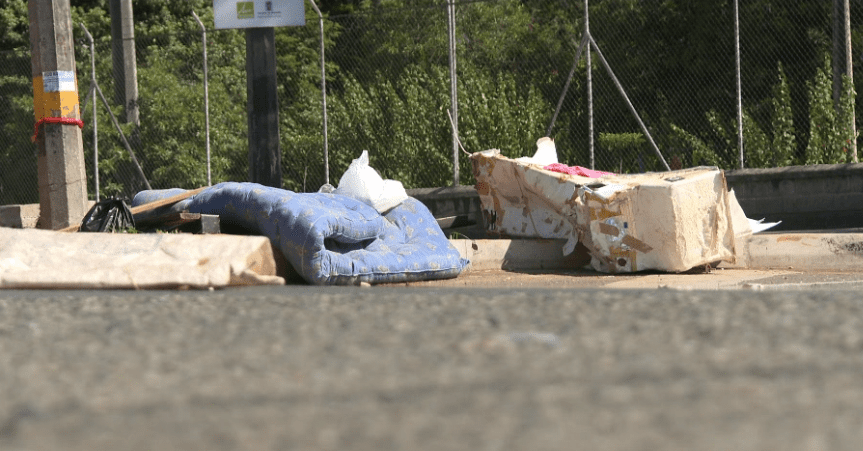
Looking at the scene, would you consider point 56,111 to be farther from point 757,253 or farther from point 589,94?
point 757,253

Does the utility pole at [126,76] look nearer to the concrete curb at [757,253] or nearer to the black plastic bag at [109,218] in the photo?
the black plastic bag at [109,218]

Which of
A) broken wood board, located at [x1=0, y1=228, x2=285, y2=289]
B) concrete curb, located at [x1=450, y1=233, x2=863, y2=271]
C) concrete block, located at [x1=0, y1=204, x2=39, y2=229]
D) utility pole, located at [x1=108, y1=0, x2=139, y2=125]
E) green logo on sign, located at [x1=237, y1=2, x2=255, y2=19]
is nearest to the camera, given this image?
broken wood board, located at [x1=0, y1=228, x2=285, y2=289]

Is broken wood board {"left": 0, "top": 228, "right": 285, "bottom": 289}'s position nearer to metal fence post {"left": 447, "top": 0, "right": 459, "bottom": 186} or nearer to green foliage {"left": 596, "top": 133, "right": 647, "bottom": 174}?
metal fence post {"left": 447, "top": 0, "right": 459, "bottom": 186}

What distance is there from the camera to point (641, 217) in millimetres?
7730

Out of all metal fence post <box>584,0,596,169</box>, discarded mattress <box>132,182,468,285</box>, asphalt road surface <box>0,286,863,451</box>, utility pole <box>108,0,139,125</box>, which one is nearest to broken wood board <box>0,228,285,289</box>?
discarded mattress <box>132,182,468,285</box>

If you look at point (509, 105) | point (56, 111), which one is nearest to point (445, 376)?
point (56, 111)

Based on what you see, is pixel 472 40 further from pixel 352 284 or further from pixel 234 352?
pixel 234 352

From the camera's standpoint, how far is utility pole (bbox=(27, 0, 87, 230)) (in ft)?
29.6

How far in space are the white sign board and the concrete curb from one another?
286 cm

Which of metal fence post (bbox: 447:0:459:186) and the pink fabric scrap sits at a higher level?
metal fence post (bbox: 447:0:459:186)

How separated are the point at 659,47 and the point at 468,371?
391 inches

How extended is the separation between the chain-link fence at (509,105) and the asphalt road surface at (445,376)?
638 cm

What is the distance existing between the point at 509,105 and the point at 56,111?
15.6 feet

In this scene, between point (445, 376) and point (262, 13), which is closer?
point (445, 376)
